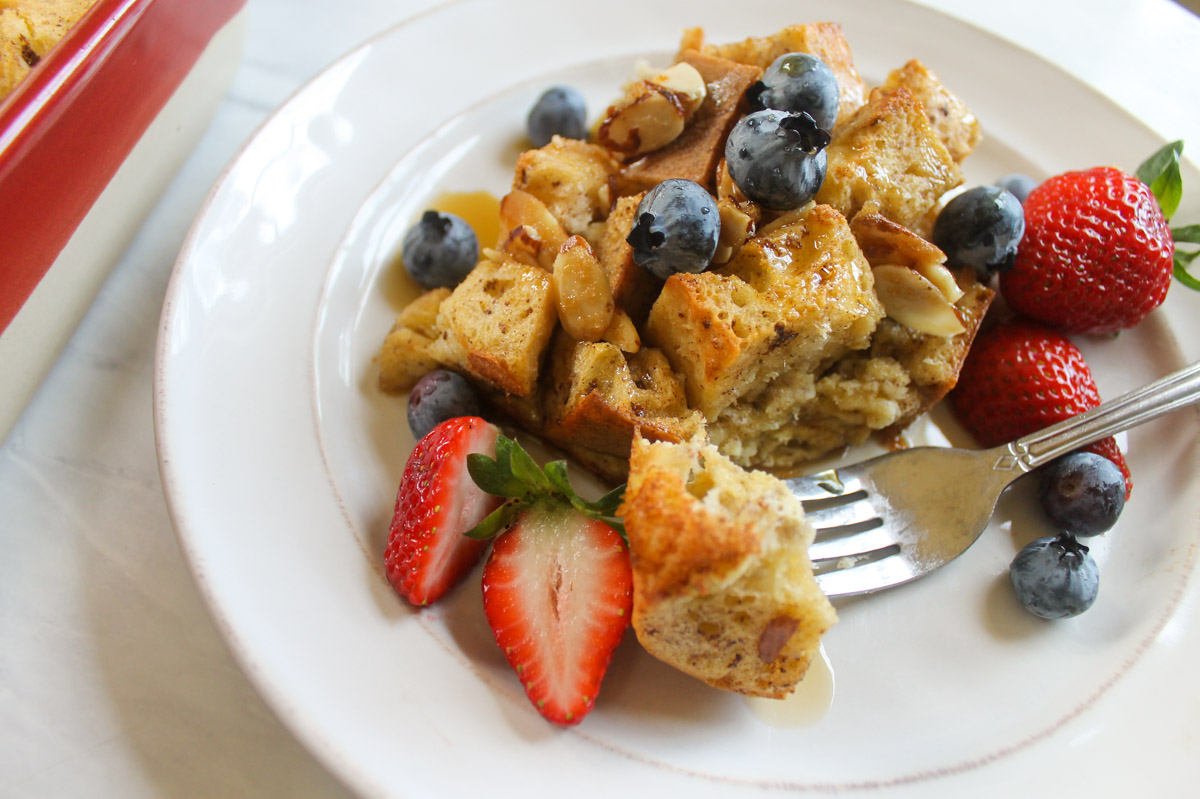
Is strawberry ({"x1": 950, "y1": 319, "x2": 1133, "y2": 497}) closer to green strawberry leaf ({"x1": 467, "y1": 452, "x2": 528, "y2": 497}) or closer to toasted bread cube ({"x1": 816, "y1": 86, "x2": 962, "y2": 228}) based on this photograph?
toasted bread cube ({"x1": 816, "y1": 86, "x2": 962, "y2": 228})

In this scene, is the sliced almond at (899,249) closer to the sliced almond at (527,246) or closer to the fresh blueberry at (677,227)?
the fresh blueberry at (677,227)

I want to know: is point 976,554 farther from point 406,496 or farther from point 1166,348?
point 406,496

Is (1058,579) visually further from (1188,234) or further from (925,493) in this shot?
(1188,234)

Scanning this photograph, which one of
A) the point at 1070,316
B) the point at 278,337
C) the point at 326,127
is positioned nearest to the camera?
the point at 278,337

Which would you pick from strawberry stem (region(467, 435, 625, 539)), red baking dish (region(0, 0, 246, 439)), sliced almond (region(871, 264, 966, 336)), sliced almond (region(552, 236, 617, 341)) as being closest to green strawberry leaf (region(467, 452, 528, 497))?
strawberry stem (region(467, 435, 625, 539))

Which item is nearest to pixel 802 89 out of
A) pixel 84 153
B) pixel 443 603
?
pixel 443 603

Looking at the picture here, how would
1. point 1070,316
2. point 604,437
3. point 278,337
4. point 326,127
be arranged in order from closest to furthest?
point 604,437 < point 278,337 < point 1070,316 < point 326,127

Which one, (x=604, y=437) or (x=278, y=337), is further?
(x=278, y=337)

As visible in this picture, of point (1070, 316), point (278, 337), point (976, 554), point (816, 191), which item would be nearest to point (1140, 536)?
point (976, 554)
